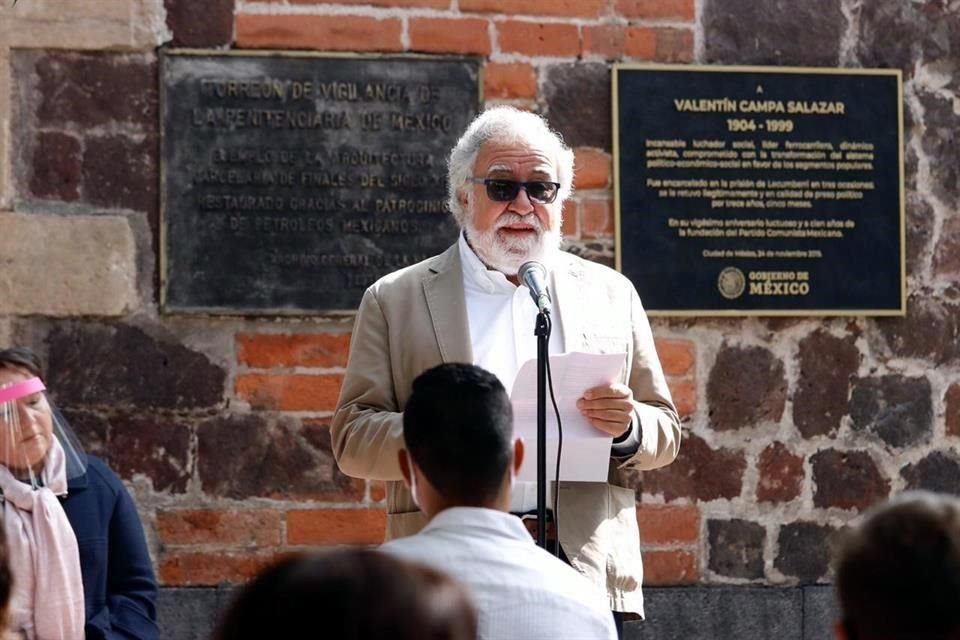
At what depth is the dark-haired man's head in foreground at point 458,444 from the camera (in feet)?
9.48

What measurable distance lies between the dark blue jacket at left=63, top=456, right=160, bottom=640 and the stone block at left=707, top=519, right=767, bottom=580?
2306mm

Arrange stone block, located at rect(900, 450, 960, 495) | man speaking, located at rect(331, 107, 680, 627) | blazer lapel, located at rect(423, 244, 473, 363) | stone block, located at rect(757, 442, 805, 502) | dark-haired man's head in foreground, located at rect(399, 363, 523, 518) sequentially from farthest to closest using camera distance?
stone block, located at rect(900, 450, 960, 495)
stone block, located at rect(757, 442, 805, 502)
blazer lapel, located at rect(423, 244, 473, 363)
man speaking, located at rect(331, 107, 680, 627)
dark-haired man's head in foreground, located at rect(399, 363, 523, 518)

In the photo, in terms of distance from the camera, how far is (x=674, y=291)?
19.8 ft

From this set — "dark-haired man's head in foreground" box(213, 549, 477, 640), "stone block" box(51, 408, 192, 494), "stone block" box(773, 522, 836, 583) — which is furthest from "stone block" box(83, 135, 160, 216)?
"dark-haired man's head in foreground" box(213, 549, 477, 640)

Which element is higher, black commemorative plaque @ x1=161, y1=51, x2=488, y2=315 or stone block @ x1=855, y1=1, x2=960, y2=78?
stone block @ x1=855, y1=1, x2=960, y2=78

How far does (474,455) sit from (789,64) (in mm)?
3665

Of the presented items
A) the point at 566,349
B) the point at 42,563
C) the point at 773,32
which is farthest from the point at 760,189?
the point at 42,563

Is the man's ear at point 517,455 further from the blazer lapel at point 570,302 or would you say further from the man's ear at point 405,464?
the blazer lapel at point 570,302

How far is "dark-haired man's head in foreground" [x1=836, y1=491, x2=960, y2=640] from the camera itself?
194 centimetres

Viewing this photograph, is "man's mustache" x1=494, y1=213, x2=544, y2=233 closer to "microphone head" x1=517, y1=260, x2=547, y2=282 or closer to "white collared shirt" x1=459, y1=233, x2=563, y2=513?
"white collared shirt" x1=459, y1=233, x2=563, y2=513

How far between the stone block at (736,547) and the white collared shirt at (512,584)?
3458 mm

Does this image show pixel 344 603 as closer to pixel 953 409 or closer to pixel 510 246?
pixel 510 246

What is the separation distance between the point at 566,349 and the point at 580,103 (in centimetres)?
210

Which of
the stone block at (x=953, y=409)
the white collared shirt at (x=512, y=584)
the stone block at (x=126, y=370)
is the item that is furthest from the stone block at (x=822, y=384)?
the white collared shirt at (x=512, y=584)
